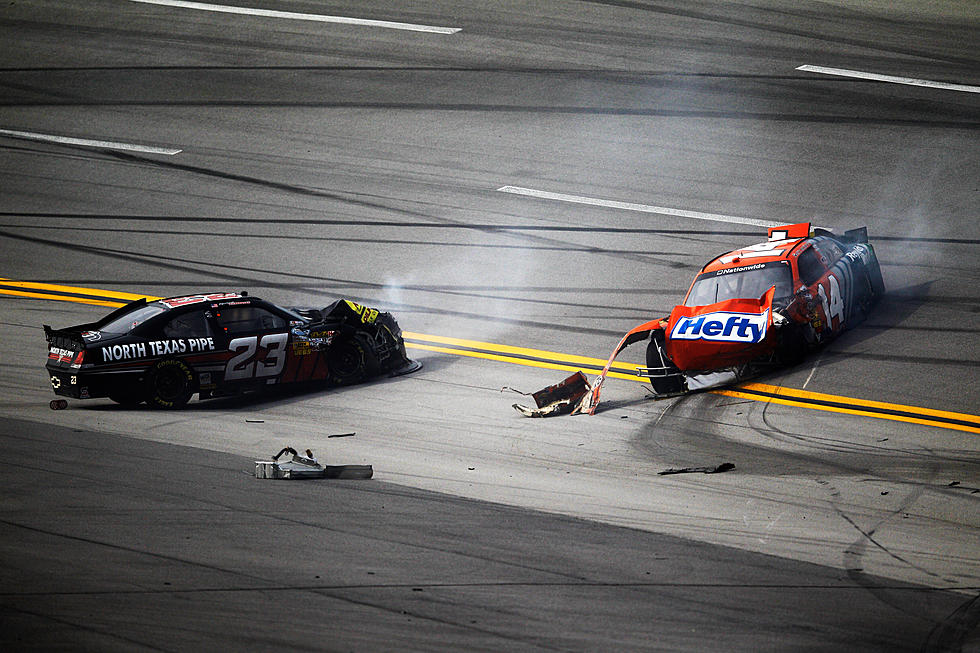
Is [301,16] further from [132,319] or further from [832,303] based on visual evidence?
[832,303]

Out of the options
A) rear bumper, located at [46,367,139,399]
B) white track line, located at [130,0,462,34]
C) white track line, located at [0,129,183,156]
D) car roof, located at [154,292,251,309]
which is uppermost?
white track line, located at [130,0,462,34]

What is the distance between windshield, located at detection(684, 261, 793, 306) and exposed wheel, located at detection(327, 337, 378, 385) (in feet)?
13.5

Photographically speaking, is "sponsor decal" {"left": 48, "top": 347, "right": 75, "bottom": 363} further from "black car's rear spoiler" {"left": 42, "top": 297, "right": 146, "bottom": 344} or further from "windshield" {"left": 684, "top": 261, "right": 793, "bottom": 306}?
"windshield" {"left": 684, "top": 261, "right": 793, "bottom": 306}

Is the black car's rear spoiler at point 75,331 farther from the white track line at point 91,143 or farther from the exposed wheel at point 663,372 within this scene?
the white track line at point 91,143

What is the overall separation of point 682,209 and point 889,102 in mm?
6172

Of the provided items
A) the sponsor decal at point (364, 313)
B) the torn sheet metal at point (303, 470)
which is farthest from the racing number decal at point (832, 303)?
the torn sheet metal at point (303, 470)

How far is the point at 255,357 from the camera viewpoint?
14250 millimetres

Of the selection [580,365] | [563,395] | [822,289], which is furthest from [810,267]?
[563,395]

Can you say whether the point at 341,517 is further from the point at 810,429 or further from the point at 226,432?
the point at 810,429

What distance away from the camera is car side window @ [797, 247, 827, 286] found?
14.9 metres

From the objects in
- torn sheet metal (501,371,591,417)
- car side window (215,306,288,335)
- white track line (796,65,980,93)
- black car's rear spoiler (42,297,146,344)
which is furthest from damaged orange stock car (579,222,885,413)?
white track line (796,65,980,93)

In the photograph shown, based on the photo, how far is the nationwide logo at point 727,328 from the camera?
1404 cm

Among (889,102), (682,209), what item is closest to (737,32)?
(889,102)

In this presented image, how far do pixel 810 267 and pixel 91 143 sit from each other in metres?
15.6
